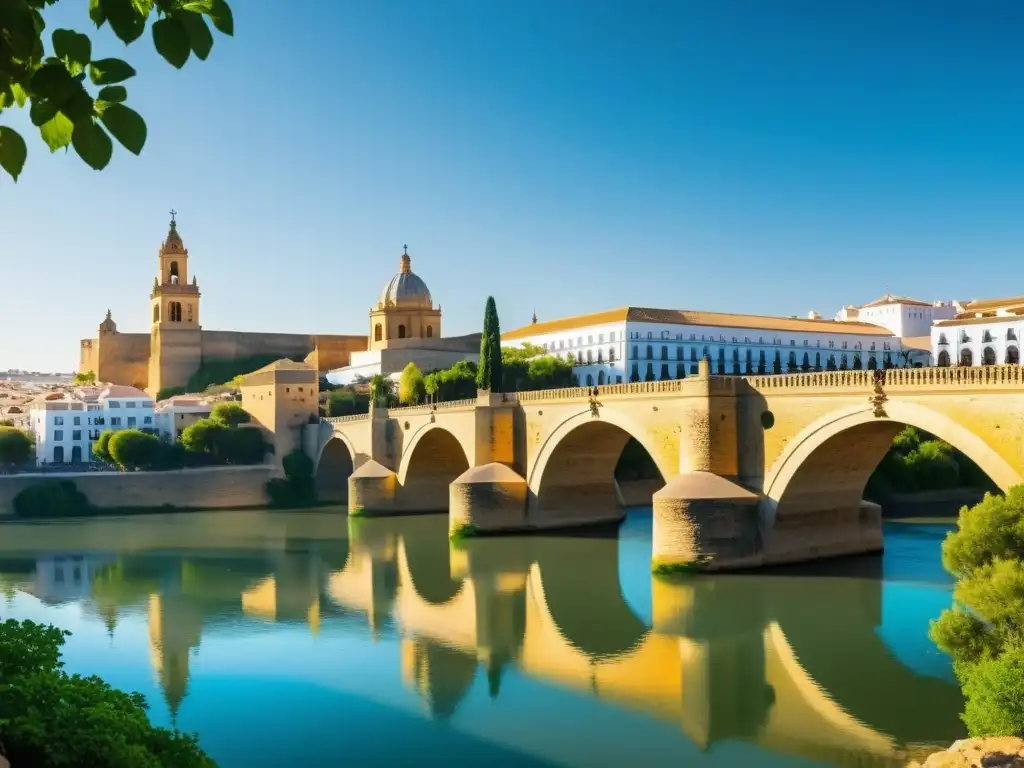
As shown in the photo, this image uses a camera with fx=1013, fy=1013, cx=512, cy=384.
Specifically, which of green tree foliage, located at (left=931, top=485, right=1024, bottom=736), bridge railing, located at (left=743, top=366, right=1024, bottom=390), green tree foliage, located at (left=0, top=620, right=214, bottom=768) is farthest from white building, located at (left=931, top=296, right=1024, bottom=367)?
green tree foliage, located at (left=0, top=620, right=214, bottom=768)

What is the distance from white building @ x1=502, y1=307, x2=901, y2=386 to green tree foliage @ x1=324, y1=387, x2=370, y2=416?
37.3ft

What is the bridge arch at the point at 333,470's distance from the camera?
43344 millimetres

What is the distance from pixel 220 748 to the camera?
1189 centimetres

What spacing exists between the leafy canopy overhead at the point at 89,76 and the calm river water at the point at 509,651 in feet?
34.2

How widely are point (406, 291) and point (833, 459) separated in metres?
39.1

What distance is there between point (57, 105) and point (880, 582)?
21.1 meters

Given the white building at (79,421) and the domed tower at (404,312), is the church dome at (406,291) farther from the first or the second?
the white building at (79,421)

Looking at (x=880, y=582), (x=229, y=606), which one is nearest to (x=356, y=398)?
(x=229, y=606)

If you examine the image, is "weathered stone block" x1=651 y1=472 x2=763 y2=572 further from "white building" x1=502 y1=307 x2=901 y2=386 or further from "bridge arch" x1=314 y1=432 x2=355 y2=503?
"white building" x1=502 y1=307 x2=901 y2=386

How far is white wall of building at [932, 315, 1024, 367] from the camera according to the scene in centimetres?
4972

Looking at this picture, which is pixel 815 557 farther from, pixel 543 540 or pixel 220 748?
pixel 220 748

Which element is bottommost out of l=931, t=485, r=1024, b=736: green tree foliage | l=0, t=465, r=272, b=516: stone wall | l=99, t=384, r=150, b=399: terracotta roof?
l=0, t=465, r=272, b=516: stone wall

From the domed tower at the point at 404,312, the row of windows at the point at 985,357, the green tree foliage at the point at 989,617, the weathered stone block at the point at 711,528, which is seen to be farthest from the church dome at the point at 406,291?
the green tree foliage at the point at 989,617

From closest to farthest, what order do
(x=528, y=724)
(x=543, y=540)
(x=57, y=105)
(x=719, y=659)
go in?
(x=57, y=105)
(x=528, y=724)
(x=719, y=659)
(x=543, y=540)
